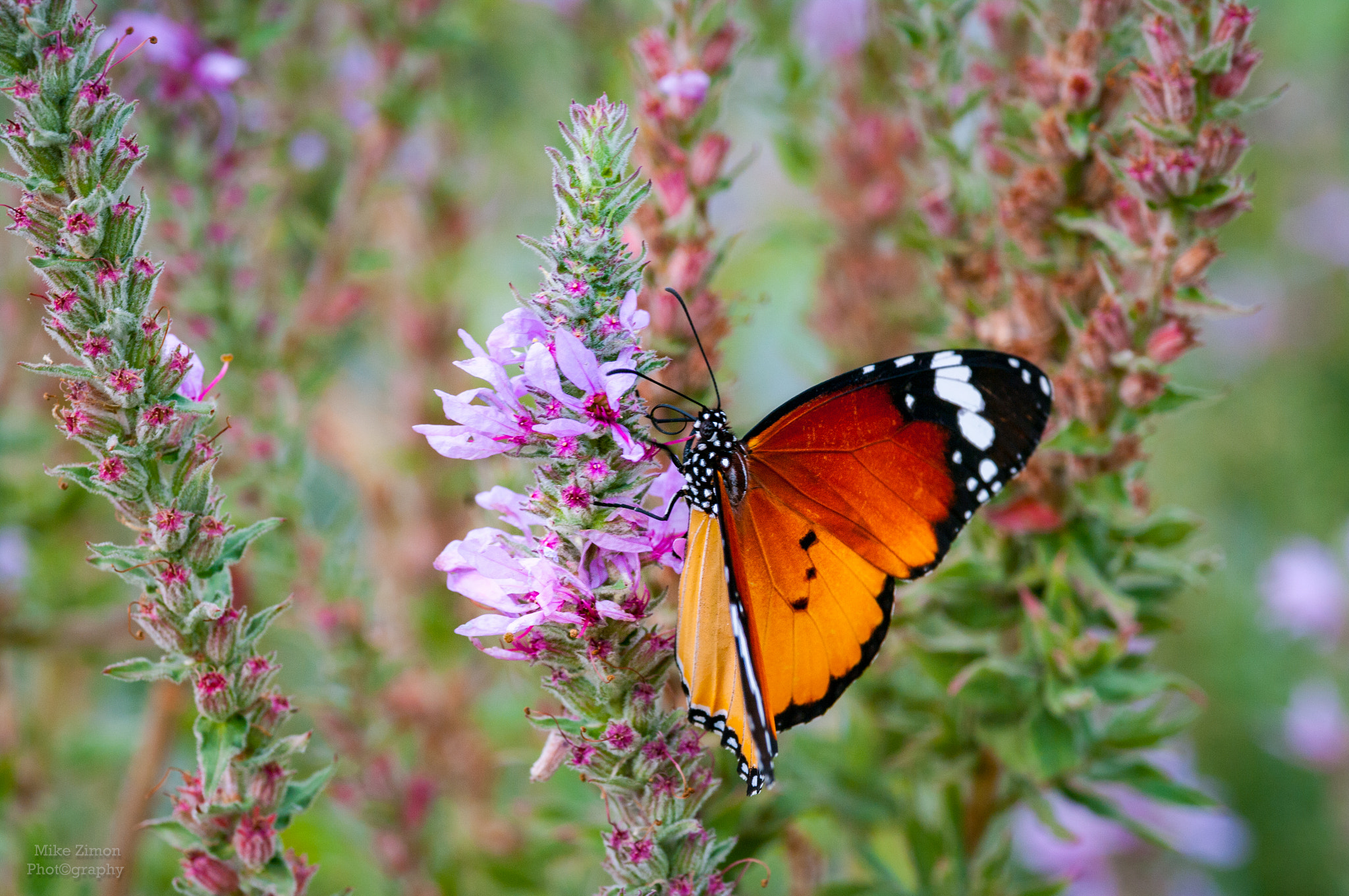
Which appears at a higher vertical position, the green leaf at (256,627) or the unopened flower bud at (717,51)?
the unopened flower bud at (717,51)

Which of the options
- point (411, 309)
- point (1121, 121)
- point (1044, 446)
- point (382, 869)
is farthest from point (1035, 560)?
point (411, 309)

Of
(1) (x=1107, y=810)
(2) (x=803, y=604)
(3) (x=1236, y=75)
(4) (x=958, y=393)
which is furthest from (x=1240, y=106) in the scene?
(1) (x=1107, y=810)

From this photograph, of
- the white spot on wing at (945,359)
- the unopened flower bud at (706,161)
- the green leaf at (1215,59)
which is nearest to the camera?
the green leaf at (1215,59)

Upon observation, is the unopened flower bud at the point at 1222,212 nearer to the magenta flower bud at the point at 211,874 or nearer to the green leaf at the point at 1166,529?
the green leaf at the point at 1166,529

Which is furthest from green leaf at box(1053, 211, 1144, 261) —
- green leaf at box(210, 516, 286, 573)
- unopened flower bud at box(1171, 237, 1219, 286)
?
green leaf at box(210, 516, 286, 573)

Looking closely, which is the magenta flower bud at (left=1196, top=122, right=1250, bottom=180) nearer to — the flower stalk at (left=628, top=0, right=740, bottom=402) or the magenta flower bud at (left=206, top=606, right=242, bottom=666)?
the flower stalk at (left=628, top=0, right=740, bottom=402)

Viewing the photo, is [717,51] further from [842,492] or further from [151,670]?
[151,670]

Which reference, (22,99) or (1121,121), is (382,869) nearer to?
(22,99)

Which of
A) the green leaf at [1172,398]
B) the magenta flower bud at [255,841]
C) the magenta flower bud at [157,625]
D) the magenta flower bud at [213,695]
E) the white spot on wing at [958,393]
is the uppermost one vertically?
the green leaf at [1172,398]

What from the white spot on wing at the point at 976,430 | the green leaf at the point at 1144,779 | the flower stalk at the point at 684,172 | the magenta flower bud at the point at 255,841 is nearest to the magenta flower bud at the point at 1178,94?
the white spot on wing at the point at 976,430
